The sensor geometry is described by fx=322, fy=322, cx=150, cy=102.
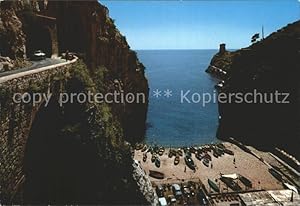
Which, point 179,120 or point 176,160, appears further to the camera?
point 179,120

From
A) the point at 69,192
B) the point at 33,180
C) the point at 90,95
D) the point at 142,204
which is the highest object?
the point at 90,95

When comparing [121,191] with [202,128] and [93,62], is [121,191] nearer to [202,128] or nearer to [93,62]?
[93,62]

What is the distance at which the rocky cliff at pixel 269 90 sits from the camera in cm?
5541

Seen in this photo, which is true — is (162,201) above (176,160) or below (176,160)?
above

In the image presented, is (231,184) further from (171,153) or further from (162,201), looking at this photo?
(171,153)

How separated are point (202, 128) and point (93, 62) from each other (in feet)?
115

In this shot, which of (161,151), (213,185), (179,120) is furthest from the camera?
(179,120)

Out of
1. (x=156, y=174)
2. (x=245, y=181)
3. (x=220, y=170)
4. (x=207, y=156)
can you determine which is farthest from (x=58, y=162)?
(x=207, y=156)

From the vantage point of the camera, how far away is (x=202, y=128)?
67.9 m

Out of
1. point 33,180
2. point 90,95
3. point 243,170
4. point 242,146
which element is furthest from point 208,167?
point 33,180

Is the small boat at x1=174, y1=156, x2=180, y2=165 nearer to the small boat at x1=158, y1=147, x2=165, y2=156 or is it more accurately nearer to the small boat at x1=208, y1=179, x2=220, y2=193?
the small boat at x1=158, y1=147, x2=165, y2=156

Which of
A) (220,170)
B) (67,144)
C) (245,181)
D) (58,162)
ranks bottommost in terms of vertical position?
(220,170)

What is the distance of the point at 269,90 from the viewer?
61781 mm

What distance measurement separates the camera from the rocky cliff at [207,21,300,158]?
→ 2181 inches
